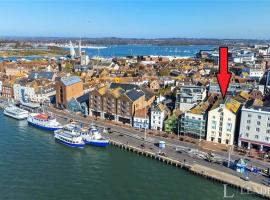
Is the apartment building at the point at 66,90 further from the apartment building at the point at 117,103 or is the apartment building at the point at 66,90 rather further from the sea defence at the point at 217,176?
the sea defence at the point at 217,176

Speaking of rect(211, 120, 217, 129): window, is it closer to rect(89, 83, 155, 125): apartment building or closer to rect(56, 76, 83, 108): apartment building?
rect(89, 83, 155, 125): apartment building

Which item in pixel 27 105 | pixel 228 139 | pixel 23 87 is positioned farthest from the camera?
pixel 23 87

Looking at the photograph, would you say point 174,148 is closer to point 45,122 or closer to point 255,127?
point 255,127

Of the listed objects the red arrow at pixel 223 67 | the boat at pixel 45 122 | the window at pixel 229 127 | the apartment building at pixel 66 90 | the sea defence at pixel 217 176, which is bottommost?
the sea defence at pixel 217 176

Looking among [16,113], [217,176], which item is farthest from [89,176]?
[16,113]

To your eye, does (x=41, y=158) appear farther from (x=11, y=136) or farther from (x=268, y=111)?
(x=268, y=111)

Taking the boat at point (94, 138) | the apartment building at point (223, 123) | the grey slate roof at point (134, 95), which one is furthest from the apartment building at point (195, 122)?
the boat at point (94, 138)

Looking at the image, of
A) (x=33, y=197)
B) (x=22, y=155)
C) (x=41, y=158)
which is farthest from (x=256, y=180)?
Answer: (x=22, y=155)

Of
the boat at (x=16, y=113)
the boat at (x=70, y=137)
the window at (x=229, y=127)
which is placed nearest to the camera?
the window at (x=229, y=127)
